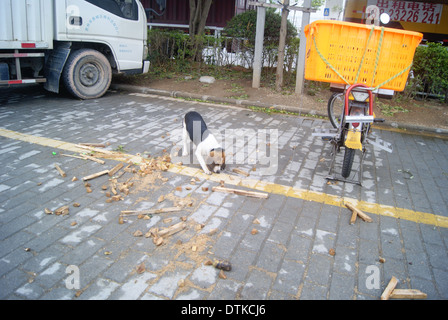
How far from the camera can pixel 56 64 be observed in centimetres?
813

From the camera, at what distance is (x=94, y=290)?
111 inches

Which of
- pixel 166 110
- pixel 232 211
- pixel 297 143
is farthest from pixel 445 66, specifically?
pixel 232 211

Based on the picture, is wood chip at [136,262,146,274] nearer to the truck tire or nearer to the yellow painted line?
the yellow painted line

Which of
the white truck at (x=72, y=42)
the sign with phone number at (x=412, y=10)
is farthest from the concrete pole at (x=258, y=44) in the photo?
the sign with phone number at (x=412, y=10)

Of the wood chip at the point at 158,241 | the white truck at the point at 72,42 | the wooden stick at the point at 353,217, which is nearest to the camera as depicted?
the wood chip at the point at 158,241

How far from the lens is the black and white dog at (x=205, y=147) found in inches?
195

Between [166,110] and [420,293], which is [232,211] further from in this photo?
[166,110]

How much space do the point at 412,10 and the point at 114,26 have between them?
36.5 ft

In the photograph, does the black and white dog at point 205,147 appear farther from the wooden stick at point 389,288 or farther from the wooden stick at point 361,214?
the wooden stick at point 389,288

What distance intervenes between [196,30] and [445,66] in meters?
7.85

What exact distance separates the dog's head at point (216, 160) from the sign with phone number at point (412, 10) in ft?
38.2

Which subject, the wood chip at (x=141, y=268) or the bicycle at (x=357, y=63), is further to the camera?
the bicycle at (x=357, y=63)

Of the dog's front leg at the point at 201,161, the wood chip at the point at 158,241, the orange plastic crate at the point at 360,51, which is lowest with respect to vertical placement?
the wood chip at the point at 158,241

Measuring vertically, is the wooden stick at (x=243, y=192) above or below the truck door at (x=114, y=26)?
below
